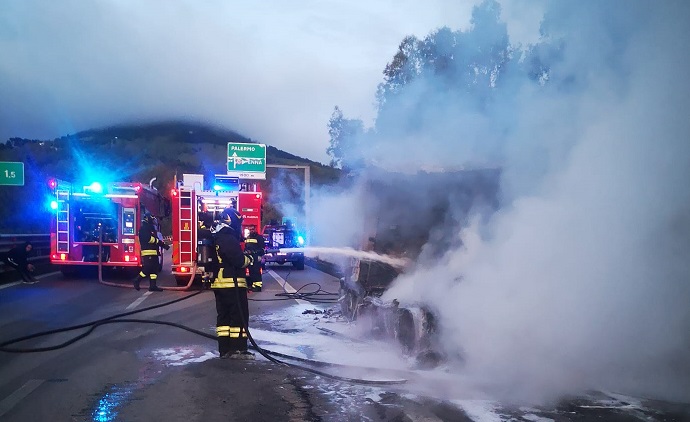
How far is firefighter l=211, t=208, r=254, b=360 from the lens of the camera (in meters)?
6.44

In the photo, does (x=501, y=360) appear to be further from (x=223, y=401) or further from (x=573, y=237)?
(x=223, y=401)

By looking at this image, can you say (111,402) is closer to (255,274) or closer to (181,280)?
(255,274)

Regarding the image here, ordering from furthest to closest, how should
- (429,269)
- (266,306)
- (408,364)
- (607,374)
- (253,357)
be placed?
(266,306)
(429,269)
(253,357)
(408,364)
(607,374)

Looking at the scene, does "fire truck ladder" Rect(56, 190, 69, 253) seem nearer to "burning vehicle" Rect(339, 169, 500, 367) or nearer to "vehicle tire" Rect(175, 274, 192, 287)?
"vehicle tire" Rect(175, 274, 192, 287)

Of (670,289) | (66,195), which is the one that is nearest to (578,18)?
(670,289)

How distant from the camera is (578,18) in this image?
15.7 ft

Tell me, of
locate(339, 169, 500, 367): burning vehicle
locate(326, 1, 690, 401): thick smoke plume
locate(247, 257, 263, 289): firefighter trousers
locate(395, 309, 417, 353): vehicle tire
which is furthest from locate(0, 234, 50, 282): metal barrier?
locate(326, 1, 690, 401): thick smoke plume

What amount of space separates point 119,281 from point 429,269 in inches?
457

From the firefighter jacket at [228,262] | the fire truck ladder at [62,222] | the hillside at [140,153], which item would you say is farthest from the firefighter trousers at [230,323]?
the hillside at [140,153]

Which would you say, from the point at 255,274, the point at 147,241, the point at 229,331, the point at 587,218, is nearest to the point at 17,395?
the point at 229,331

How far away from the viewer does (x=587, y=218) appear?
518 centimetres

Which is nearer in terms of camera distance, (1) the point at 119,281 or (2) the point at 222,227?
(2) the point at 222,227

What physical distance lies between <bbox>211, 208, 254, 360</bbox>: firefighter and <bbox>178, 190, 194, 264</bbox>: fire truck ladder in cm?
759

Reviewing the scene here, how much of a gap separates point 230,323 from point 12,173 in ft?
61.2
